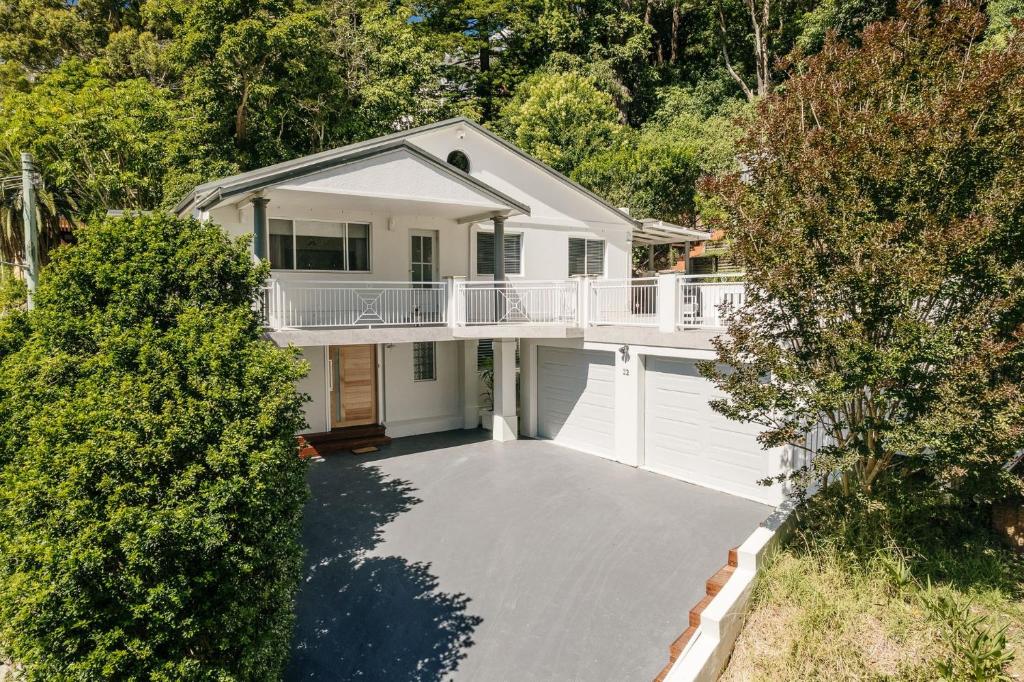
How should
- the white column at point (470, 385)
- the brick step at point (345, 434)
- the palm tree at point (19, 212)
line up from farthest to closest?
the palm tree at point (19, 212) → the white column at point (470, 385) → the brick step at point (345, 434)

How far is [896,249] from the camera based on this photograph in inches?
206

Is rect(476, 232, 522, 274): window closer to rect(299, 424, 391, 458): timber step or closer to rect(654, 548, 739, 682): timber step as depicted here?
rect(299, 424, 391, 458): timber step

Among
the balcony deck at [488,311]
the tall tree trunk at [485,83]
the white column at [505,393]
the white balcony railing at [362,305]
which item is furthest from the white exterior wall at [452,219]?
the tall tree trunk at [485,83]

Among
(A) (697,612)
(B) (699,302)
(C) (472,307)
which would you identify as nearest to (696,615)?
(A) (697,612)

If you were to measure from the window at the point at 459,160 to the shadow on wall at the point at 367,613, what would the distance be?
9677 mm

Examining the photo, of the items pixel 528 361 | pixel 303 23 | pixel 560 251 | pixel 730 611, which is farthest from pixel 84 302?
pixel 303 23

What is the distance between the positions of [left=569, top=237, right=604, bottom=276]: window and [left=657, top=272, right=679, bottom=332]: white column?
601cm

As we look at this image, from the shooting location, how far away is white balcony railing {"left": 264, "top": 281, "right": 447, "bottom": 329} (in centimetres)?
1269

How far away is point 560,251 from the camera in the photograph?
16.9 metres

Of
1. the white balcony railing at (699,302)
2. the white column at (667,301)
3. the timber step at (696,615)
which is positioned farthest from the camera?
the white column at (667,301)

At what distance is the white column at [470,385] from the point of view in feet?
51.7

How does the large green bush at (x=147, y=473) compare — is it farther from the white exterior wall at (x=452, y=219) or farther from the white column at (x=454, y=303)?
the white column at (x=454, y=303)

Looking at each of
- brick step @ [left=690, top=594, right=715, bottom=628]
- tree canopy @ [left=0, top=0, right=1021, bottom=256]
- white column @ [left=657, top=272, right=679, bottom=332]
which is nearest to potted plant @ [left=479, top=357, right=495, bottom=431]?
white column @ [left=657, top=272, right=679, bottom=332]

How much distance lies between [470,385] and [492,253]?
380 centimetres
